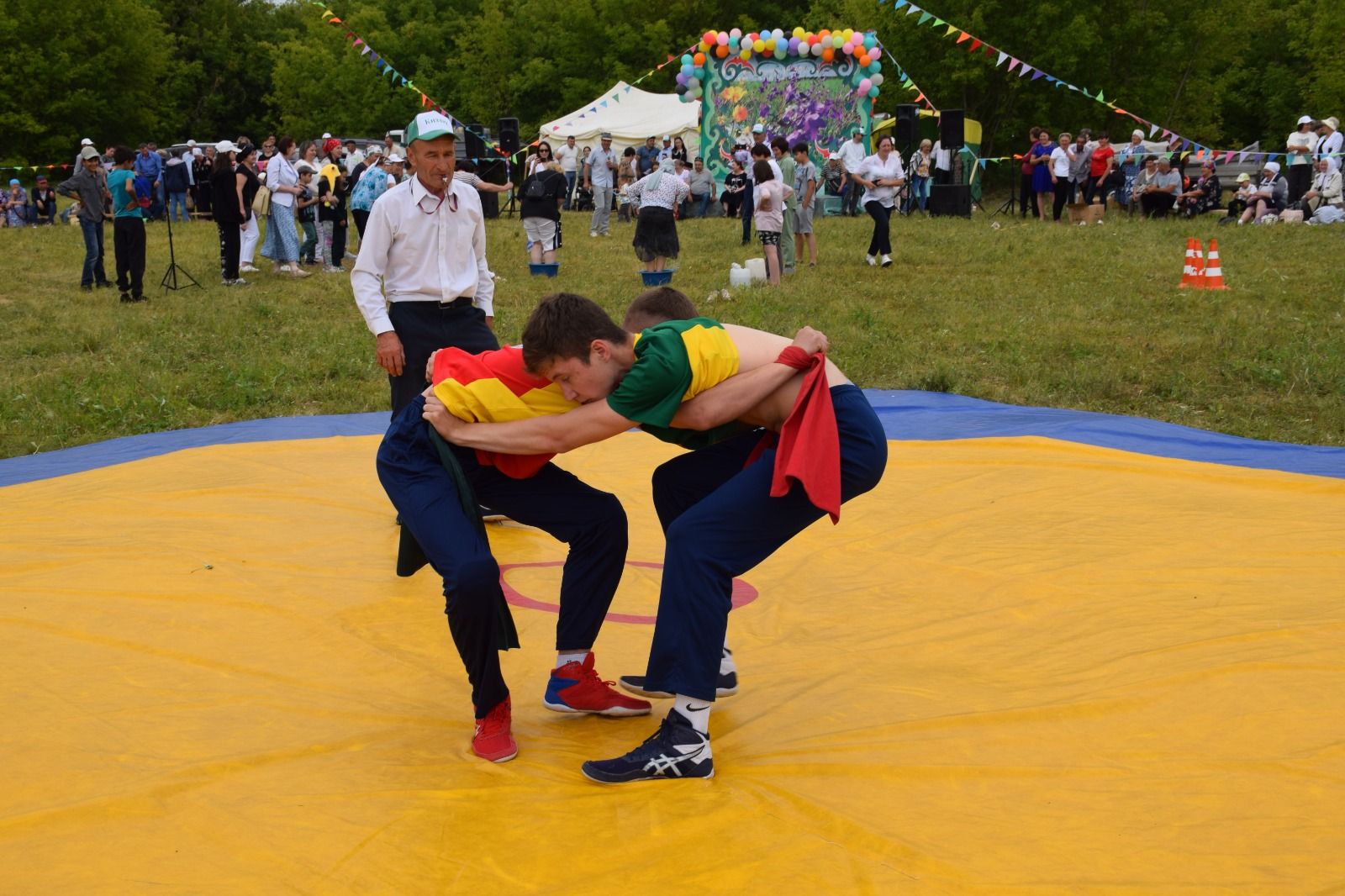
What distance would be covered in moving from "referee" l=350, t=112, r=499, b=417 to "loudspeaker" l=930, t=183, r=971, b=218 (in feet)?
61.5

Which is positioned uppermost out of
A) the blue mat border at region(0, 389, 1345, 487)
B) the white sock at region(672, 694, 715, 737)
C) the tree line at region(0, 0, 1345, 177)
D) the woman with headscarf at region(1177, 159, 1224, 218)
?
the tree line at region(0, 0, 1345, 177)

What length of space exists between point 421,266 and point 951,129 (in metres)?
19.2

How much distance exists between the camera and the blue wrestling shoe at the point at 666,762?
343cm

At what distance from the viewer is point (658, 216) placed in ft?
49.6

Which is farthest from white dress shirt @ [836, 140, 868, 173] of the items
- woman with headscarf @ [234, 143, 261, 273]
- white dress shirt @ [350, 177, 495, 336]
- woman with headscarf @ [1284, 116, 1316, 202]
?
white dress shirt @ [350, 177, 495, 336]

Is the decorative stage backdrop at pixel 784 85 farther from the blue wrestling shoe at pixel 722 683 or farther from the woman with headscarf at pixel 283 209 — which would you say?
the blue wrestling shoe at pixel 722 683

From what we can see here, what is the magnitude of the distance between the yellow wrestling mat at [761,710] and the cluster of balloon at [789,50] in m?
19.7

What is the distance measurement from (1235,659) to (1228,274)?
11.3m

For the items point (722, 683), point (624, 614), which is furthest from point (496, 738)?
point (624, 614)

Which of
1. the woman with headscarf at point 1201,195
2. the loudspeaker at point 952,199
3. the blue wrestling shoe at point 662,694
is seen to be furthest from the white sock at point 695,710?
the loudspeaker at point 952,199

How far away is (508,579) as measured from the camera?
17.4ft

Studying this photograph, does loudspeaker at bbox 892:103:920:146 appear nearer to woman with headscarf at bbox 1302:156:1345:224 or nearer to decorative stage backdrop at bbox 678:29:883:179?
decorative stage backdrop at bbox 678:29:883:179

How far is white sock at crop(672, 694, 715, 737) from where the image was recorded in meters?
3.47

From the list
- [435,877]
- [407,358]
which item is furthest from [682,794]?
[407,358]
